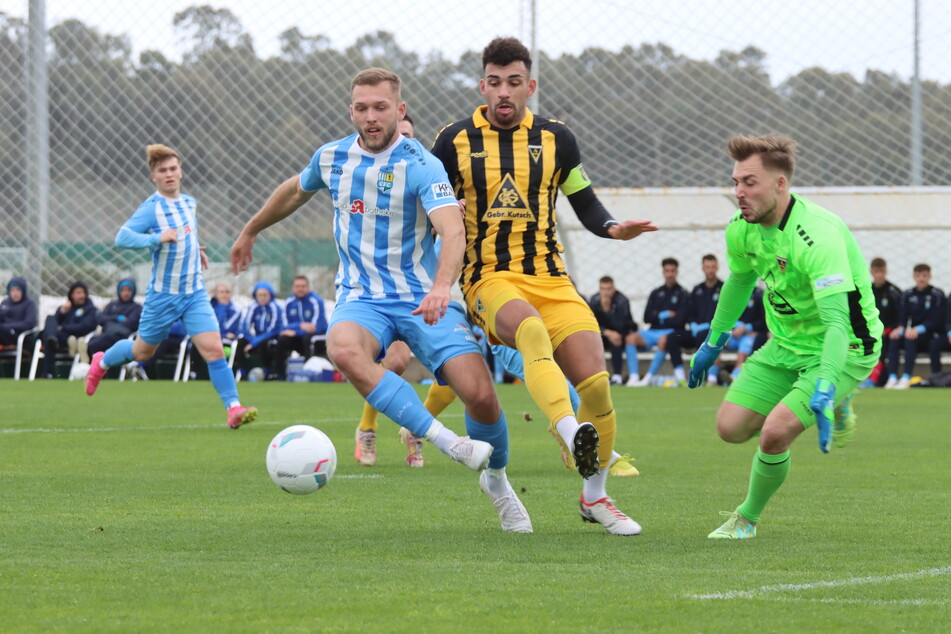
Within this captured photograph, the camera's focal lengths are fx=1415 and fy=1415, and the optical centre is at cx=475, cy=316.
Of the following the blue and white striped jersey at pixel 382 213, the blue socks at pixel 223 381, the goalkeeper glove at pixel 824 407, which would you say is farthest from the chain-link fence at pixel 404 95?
the goalkeeper glove at pixel 824 407

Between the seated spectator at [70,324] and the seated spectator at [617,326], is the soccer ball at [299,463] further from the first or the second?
the seated spectator at [70,324]

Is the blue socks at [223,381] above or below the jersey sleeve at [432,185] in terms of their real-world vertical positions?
below

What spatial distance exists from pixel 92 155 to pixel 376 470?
1524 cm

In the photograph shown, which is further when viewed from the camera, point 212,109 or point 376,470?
point 212,109

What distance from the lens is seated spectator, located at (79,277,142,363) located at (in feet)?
64.5

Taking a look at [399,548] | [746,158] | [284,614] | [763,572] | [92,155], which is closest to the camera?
[284,614]

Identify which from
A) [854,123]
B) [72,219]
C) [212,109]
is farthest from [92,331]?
[854,123]

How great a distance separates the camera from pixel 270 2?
72.8 feet

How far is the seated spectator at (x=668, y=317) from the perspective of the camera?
1981 centimetres

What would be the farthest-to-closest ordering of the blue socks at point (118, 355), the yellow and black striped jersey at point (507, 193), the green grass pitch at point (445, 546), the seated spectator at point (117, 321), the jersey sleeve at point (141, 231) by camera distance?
the seated spectator at point (117, 321) < the blue socks at point (118, 355) < the jersey sleeve at point (141, 231) < the yellow and black striped jersey at point (507, 193) < the green grass pitch at point (445, 546)

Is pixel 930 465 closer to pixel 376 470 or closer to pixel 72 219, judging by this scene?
pixel 376 470

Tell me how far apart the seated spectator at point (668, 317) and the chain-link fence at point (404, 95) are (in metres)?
2.29

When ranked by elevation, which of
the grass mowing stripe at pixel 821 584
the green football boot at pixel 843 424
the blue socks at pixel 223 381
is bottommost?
the blue socks at pixel 223 381

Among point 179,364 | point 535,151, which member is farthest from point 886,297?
point 535,151
